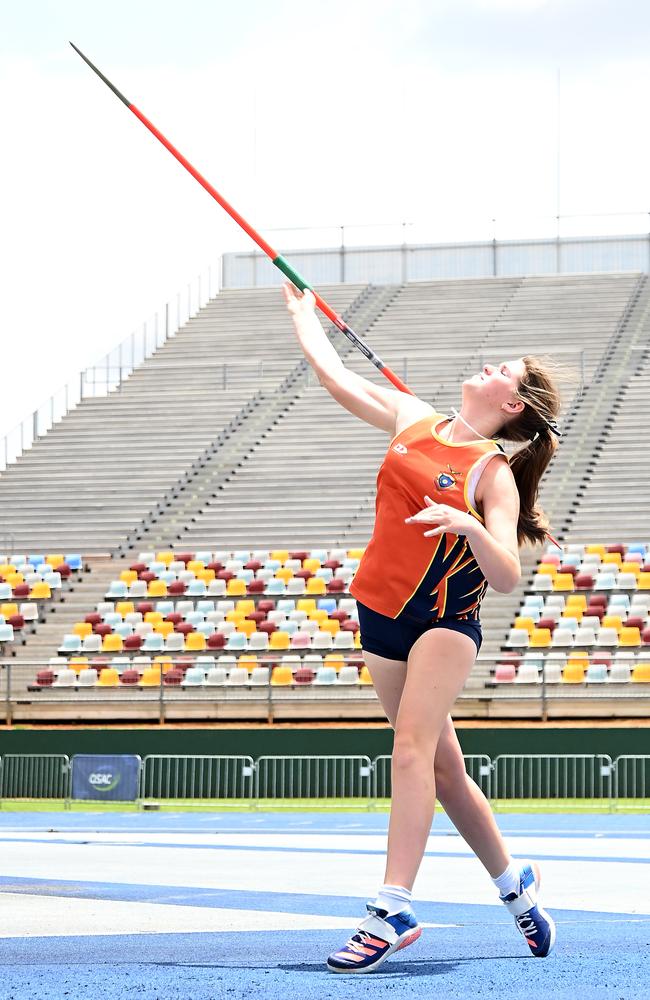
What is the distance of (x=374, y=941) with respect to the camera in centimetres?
440

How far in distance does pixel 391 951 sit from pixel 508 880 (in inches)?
24.9

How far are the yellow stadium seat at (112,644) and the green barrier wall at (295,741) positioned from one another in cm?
331

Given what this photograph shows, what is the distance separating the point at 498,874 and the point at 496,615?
21.1 meters

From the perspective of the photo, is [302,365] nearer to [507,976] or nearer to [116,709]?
[116,709]

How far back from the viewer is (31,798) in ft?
68.5

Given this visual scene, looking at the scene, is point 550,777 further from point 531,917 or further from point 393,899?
point 393,899

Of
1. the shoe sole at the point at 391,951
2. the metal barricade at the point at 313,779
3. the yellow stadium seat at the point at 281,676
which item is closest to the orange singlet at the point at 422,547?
the shoe sole at the point at 391,951

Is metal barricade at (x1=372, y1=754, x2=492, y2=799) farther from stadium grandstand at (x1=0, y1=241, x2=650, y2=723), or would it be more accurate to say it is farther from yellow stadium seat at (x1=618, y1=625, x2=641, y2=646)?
yellow stadium seat at (x1=618, y1=625, x2=641, y2=646)

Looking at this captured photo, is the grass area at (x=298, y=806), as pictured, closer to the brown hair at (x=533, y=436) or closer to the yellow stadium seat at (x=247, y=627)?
the yellow stadium seat at (x=247, y=627)

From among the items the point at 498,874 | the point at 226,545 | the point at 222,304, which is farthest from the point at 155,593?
the point at 498,874

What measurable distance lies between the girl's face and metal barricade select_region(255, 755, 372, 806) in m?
15.3

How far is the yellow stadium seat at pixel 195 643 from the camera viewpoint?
83.4ft

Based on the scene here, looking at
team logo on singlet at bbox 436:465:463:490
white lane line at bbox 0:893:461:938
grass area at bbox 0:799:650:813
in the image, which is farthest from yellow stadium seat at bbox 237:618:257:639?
team logo on singlet at bbox 436:465:463:490

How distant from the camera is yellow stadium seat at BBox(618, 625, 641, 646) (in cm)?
2345
